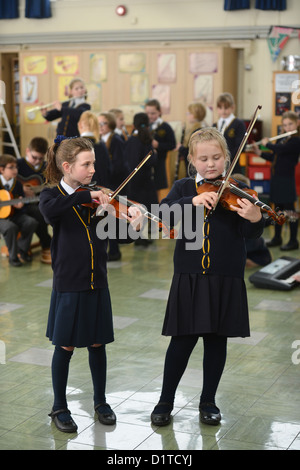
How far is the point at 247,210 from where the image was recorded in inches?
109

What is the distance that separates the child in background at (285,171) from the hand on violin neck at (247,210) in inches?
165

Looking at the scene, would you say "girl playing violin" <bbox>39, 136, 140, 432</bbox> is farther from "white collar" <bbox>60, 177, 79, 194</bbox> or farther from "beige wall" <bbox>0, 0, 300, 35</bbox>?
"beige wall" <bbox>0, 0, 300, 35</bbox>

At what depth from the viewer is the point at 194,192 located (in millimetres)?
2992

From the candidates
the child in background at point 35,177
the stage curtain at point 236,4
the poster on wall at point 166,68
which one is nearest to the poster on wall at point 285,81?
the stage curtain at point 236,4

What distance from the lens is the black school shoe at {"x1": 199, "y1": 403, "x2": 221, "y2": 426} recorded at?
3088mm

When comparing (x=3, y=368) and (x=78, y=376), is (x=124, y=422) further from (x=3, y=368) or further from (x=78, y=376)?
(x=3, y=368)

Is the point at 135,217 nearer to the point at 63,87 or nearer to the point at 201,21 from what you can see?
the point at 201,21

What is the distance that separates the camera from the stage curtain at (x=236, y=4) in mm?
9586

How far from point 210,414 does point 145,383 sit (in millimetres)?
578

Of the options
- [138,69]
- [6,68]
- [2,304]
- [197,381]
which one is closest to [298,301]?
[197,381]

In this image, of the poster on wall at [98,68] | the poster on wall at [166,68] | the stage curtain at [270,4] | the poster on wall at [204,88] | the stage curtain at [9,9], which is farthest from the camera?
the stage curtain at [9,9]

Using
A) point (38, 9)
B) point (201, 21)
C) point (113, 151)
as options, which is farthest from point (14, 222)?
point (38, 9)

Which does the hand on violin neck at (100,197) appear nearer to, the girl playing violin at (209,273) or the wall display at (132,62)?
the girl playing violin at (209,273)

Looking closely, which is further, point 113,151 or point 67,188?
point 113,151
